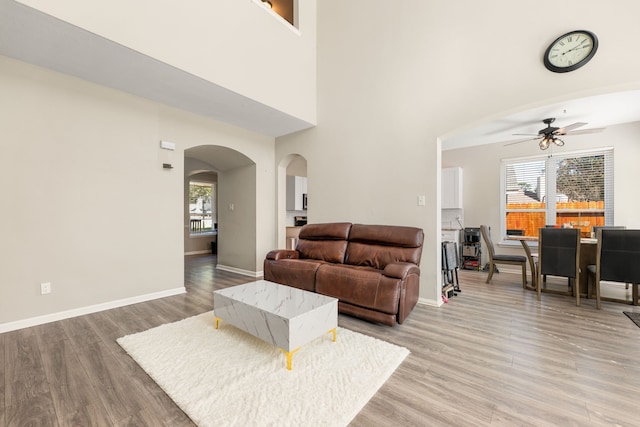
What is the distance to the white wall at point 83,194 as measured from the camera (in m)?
2.74

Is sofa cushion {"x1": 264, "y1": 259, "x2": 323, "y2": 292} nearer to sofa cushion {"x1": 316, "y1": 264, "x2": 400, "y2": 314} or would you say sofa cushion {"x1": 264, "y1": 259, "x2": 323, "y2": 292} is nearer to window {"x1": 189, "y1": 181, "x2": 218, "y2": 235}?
sofa cushion {"x1": 316, "y1": 264, "x2": 400, "y2": 314}

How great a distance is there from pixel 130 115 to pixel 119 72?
2.07 feet

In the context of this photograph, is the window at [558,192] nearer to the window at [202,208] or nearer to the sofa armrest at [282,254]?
the sofa armrest at [282,254]

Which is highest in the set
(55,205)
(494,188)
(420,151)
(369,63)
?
(369,63)

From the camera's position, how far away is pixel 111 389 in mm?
1744

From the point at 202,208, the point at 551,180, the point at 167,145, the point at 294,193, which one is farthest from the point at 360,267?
the point at 202,208

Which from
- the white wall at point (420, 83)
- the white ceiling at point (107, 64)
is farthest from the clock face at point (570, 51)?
the white ceiling at point (107, 64)

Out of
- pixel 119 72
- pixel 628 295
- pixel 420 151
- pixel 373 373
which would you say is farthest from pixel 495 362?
pixel 119 72

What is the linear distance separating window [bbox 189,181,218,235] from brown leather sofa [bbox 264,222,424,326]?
5343mm

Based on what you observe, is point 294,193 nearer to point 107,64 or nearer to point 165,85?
point 165,85

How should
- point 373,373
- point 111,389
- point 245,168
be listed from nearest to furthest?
point 111,389
point 373,373
point 245,168

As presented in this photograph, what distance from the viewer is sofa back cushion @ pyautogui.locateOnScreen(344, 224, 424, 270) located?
10.8ft

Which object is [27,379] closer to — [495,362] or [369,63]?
[495,362]

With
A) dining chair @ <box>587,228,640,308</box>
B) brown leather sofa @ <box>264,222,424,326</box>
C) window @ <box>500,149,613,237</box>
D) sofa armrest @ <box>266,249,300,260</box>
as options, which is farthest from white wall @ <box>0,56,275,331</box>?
window @ <box>500,149,613,237</box>
